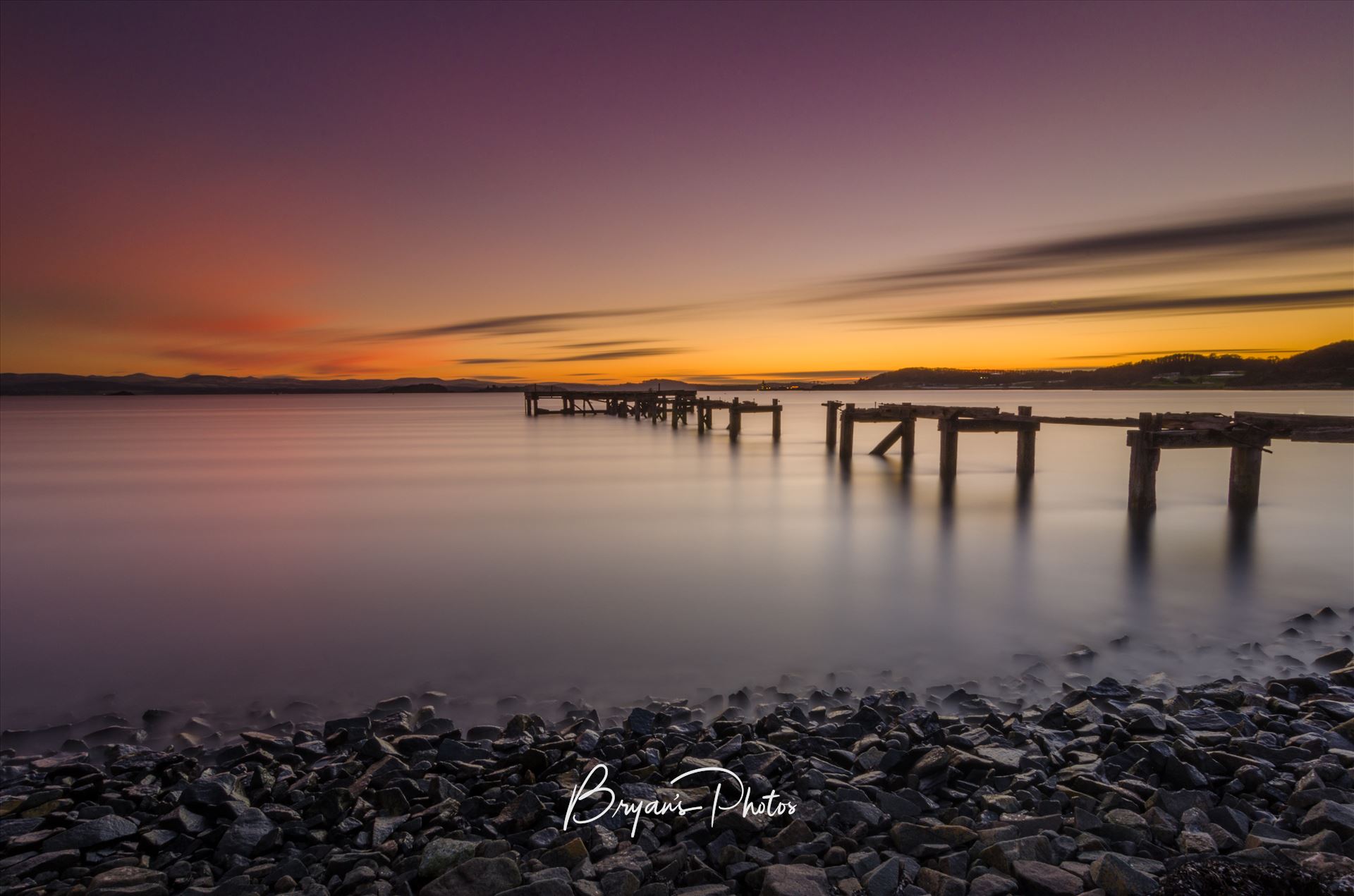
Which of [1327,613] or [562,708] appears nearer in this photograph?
[562,708]

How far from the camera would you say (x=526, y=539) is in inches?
459

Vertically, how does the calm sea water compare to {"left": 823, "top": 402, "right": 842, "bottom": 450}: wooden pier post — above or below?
below

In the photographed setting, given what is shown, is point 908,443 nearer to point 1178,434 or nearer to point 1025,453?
point 1025,453

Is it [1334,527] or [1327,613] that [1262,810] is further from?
[1334,527]

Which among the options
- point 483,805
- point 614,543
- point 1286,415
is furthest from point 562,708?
point 1286,415

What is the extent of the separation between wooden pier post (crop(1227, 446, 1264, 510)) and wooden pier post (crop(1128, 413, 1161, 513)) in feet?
3.89

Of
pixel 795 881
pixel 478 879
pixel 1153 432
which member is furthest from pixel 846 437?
pixel 478 879

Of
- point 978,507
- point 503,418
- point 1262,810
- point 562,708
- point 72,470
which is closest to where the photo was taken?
point 1262,810

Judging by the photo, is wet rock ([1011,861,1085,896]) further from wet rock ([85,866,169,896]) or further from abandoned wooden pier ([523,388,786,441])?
abandoned wooden pier ([523,388,786,441])

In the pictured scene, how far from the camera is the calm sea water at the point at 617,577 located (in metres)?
6.09

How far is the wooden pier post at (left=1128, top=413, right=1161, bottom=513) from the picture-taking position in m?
11.0

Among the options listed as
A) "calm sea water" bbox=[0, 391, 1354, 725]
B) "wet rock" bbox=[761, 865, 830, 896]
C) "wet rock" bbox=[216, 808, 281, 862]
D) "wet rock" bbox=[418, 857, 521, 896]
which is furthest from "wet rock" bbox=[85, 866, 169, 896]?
"calm sea water" bbox=[0, 391, 1354, 725]

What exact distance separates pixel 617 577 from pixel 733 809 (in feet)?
19.0

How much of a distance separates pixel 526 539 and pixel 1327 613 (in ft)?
31.1
